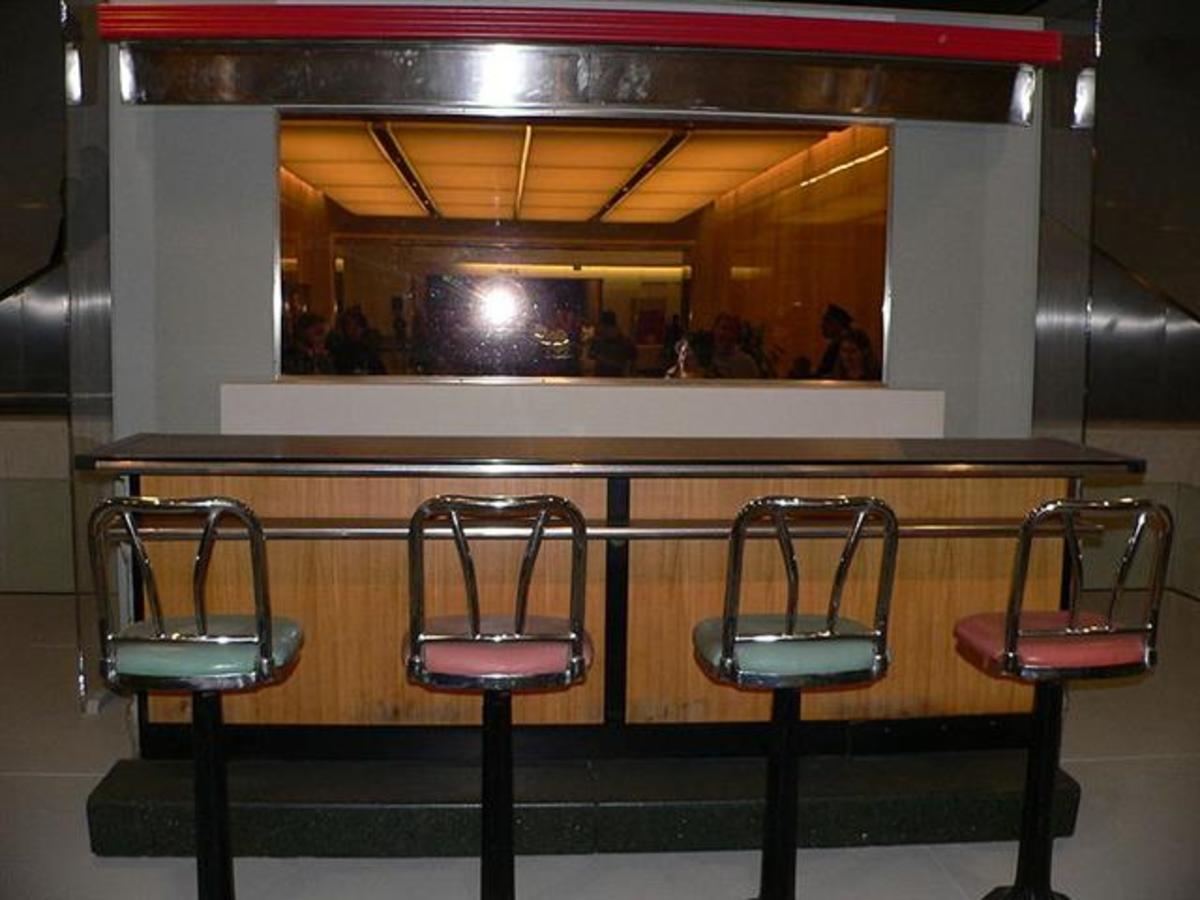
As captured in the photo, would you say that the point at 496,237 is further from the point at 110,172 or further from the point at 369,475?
the point at 369,475

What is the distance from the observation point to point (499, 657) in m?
2.50

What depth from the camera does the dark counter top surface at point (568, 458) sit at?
10.2ft

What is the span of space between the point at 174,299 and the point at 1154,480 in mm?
4552

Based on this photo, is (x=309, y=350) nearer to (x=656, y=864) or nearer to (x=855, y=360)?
(x=855, y=360)

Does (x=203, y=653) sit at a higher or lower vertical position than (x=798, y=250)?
lower

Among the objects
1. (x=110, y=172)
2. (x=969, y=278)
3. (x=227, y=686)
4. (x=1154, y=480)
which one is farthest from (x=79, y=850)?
(x=1154, y=480)

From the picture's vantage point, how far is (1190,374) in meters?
8.52

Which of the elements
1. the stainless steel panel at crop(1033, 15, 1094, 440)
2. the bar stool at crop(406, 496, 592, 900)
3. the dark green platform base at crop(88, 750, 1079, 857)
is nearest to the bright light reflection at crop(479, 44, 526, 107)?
the stainless steel panel at crop(1033, 15, 1094, 440)

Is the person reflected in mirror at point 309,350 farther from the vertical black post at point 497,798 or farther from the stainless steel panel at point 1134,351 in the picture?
the stainless steel panel at point 1134,351

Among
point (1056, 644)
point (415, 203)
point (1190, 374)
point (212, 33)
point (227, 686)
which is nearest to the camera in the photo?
point (227, 686)

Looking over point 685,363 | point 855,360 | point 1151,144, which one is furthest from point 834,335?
point 1151,144

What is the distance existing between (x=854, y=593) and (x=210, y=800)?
1777 millimetres

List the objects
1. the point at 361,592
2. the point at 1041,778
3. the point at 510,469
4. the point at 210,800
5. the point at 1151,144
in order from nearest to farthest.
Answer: the point at 210,800, the point at 1041,778, the point at 510,469, the point at 361,592, the point at 1151,144

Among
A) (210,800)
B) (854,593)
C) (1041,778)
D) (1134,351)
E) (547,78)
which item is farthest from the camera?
(1134,351)
